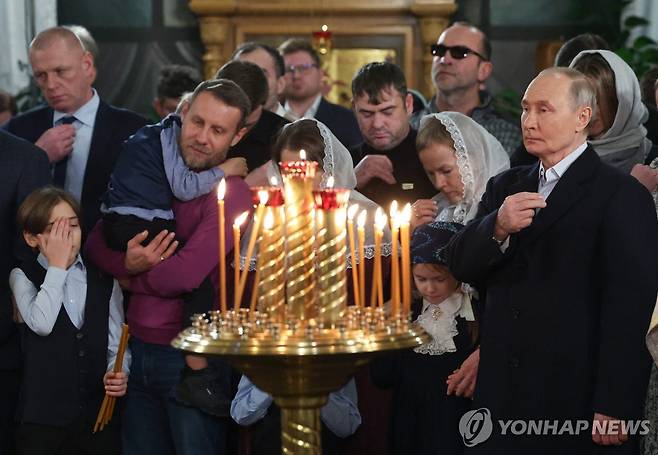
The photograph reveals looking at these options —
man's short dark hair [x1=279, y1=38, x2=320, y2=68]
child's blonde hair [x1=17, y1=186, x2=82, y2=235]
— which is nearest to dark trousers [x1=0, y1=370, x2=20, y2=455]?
child's blonde hair [x1=17, y1=186, x2=82, y2=235]

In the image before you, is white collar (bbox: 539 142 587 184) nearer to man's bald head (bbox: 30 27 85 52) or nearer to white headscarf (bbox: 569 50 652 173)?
white headscarf (bbox: 569 50 652 173)

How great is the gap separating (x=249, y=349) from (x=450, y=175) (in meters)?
1.98

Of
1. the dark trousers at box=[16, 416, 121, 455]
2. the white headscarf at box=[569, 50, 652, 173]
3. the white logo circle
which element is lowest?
the dark trousers at box=[16, 416, 121, 455]

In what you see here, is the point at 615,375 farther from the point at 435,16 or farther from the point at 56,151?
the point at 435,16

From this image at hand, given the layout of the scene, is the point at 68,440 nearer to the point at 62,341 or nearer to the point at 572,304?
the point at 62,341

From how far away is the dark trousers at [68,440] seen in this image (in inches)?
186

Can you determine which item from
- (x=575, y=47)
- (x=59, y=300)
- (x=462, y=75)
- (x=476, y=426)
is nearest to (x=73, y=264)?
(x=59, y=300)

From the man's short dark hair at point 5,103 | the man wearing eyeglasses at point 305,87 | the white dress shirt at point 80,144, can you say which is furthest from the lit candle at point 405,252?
the man's short dark hair at point 5,103

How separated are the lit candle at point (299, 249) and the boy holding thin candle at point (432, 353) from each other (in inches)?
56.7

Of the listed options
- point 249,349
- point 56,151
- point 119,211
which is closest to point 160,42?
point 56,151

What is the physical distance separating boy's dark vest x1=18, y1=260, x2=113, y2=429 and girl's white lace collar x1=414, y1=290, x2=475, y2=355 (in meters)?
1.30

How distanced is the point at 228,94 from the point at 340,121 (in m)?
2.36

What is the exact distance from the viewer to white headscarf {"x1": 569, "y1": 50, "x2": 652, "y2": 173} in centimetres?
460

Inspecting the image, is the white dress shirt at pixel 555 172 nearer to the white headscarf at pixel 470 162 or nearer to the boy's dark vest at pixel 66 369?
the white headscarf at pixel 470 162
